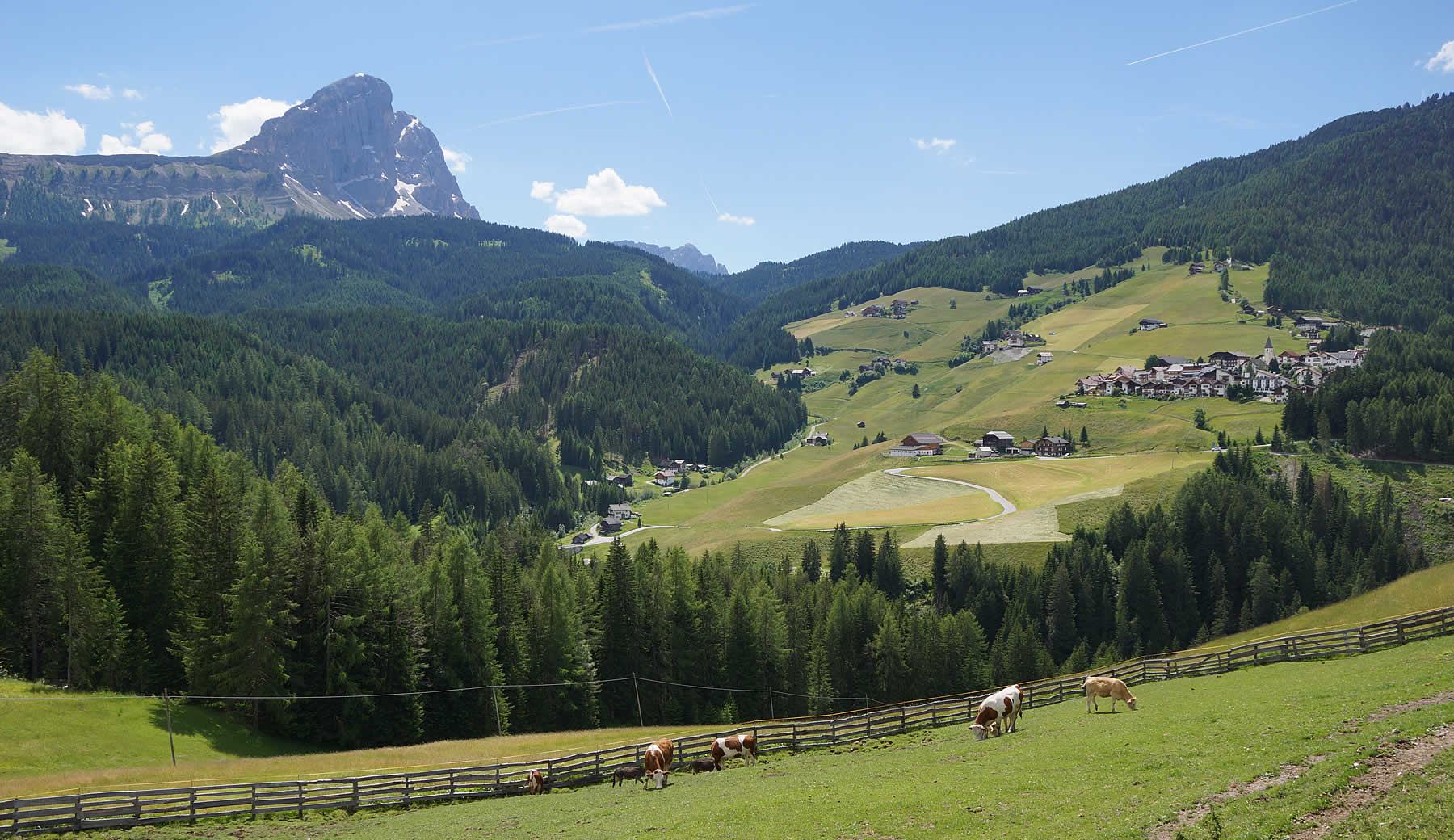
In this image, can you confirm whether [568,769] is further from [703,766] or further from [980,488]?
[980,488]

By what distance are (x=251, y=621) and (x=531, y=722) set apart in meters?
23.0

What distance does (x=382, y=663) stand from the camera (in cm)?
6141

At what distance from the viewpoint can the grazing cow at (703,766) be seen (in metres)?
39.6

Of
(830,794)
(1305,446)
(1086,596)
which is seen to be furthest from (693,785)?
(1305,446)

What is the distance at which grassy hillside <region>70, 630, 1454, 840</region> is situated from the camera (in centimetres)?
2217

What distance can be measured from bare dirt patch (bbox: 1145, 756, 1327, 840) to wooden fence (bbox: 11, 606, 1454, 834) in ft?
71.5

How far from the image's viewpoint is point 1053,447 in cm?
19375

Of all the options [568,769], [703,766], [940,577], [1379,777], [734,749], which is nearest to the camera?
[1379,777]

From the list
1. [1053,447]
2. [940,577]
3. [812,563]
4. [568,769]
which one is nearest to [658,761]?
[568,769]

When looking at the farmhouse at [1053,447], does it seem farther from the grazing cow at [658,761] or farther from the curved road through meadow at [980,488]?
the grazing cow at [658,761]

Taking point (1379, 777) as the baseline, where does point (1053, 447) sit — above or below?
below

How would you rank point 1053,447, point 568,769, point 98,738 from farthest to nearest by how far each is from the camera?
point 1053,447 → point 98,738 → point 568,769

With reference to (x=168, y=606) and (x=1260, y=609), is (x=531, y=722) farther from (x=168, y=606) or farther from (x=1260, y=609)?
(x=1260, y=609)

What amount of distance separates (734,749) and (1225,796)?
22.6 m
